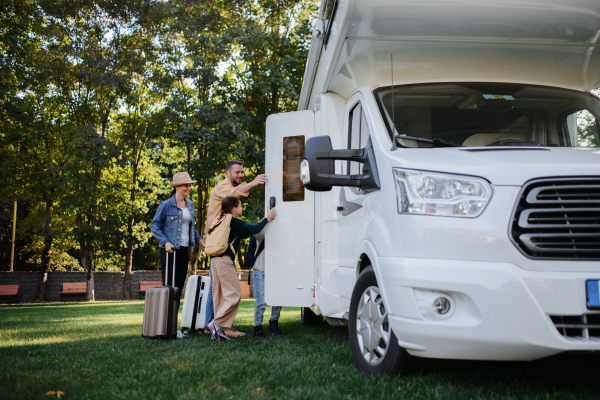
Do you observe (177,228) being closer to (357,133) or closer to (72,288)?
(357,133)

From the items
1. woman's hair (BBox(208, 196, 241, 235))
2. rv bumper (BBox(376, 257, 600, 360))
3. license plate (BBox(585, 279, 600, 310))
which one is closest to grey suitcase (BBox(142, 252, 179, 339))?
woman's hair (BBox(208, 196, 241, 235))


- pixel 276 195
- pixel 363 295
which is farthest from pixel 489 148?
pixel 276 195

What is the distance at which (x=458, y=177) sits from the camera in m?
3.11

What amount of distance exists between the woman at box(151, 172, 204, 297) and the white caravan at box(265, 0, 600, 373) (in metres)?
2.08

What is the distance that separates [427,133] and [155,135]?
1970 cm

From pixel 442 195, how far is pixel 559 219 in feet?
2.05

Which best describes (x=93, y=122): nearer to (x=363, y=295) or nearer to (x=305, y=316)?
(x=305, y=316)

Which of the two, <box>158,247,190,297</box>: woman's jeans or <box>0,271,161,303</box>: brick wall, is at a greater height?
<box>158,247,190,297</box>: woman's jeans

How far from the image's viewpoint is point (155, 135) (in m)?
22.4

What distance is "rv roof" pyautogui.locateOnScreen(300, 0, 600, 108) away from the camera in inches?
148

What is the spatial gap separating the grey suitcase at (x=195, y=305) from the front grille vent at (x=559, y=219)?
4901mm

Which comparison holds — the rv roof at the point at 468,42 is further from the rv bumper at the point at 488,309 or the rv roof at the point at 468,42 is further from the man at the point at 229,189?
the man at the point at 229,189

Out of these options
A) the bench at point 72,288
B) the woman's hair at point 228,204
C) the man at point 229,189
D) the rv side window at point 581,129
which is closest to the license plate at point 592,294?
the rv side window at point 581,129

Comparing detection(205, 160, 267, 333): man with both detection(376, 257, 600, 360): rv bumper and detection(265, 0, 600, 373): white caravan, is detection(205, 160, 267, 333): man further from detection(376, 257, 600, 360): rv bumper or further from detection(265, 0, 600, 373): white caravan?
detection(376, 257, 600, 360): rv bumper
